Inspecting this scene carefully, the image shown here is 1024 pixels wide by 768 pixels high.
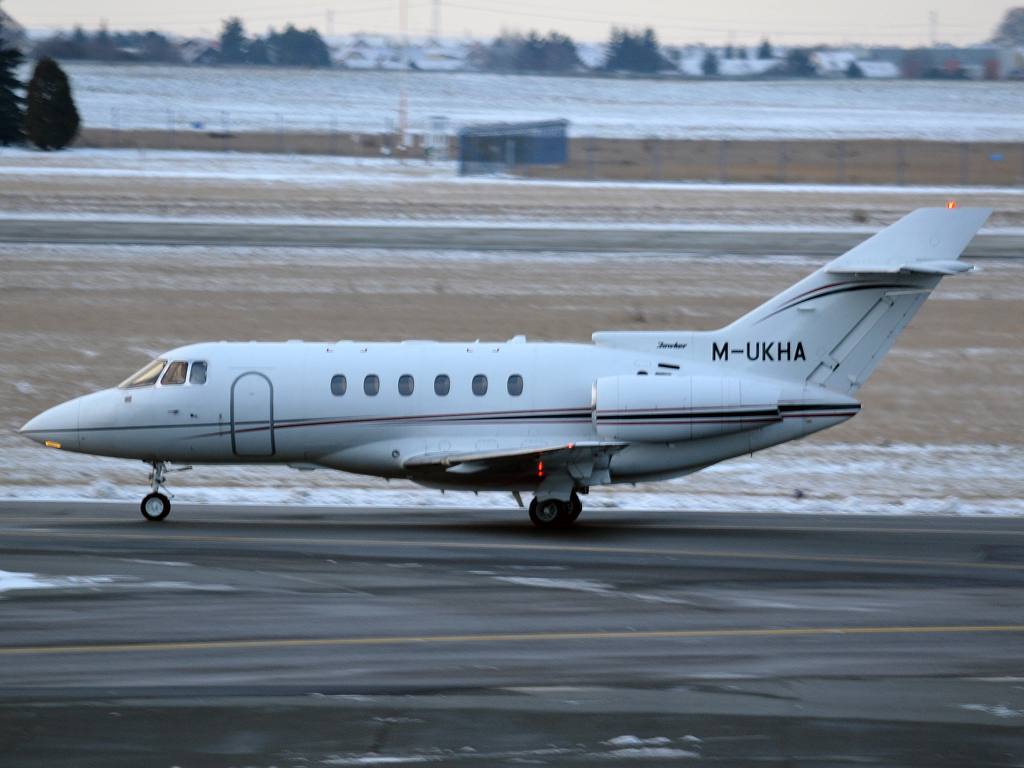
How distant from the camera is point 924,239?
1927cm

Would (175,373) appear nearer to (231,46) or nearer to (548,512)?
(548,512)

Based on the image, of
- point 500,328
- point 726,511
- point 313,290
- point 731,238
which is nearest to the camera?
point 726,511

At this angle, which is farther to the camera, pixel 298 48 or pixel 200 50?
pixel 200 50

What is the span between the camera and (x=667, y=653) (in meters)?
12.8

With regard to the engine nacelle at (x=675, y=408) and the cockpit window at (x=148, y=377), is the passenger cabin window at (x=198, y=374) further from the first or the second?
the engine nacelle at (x=675, y=408)

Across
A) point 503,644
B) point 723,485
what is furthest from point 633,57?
point 503,644

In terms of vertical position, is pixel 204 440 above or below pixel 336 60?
below

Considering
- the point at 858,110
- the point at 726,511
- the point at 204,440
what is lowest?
the point at 726,511

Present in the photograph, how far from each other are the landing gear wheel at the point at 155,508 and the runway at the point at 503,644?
336mm

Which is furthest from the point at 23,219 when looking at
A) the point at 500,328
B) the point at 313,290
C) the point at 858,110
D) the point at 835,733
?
the point at 858,110

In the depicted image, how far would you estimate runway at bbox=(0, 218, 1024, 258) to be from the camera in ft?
140

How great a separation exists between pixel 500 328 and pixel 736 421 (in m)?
15.0

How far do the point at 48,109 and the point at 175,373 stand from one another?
59139 mm

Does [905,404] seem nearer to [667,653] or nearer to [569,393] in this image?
[569,393]
